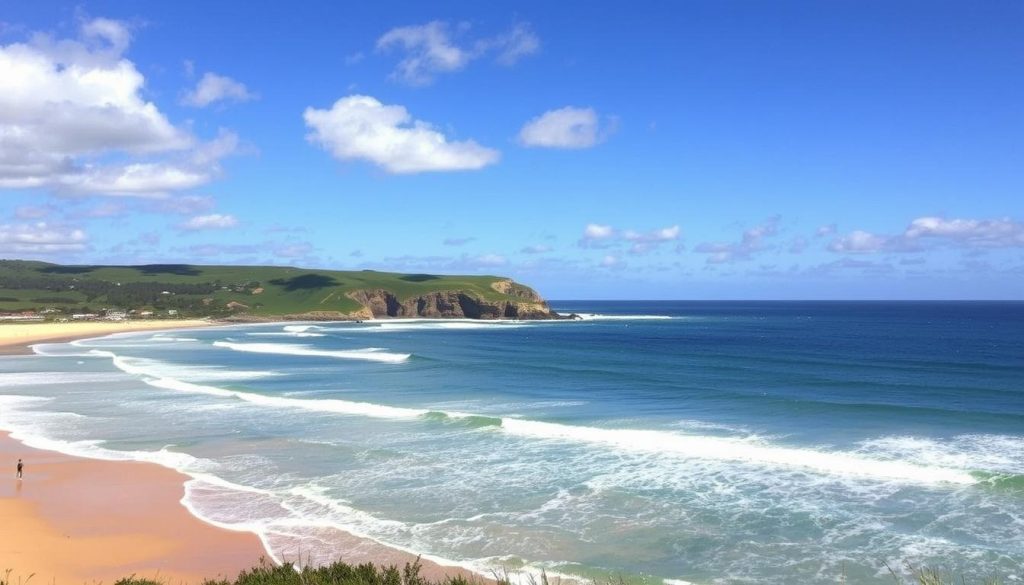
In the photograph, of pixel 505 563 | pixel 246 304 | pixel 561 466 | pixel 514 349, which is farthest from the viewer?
pixel 246 304

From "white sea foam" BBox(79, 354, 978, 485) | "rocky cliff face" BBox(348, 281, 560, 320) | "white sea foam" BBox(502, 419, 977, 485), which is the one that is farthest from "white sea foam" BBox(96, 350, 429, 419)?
"rocky cliff face" BBox(348, 281, 560, 320)

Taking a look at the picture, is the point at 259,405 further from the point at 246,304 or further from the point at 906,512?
the point at 246,304

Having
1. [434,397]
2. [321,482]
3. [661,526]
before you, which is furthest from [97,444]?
[661,526]

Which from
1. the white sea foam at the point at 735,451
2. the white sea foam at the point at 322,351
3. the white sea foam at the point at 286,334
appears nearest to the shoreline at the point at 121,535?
the white sea foam at the point at 735,451

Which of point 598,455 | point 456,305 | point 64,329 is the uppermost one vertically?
point 456,305

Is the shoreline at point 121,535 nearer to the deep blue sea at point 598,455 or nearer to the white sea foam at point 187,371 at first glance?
the deep blue sea at point 598,455

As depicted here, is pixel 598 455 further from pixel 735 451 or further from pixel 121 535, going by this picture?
pixel 121 535

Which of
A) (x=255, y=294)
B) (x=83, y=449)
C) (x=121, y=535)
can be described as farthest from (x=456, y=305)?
→ (x=121, y=535)
